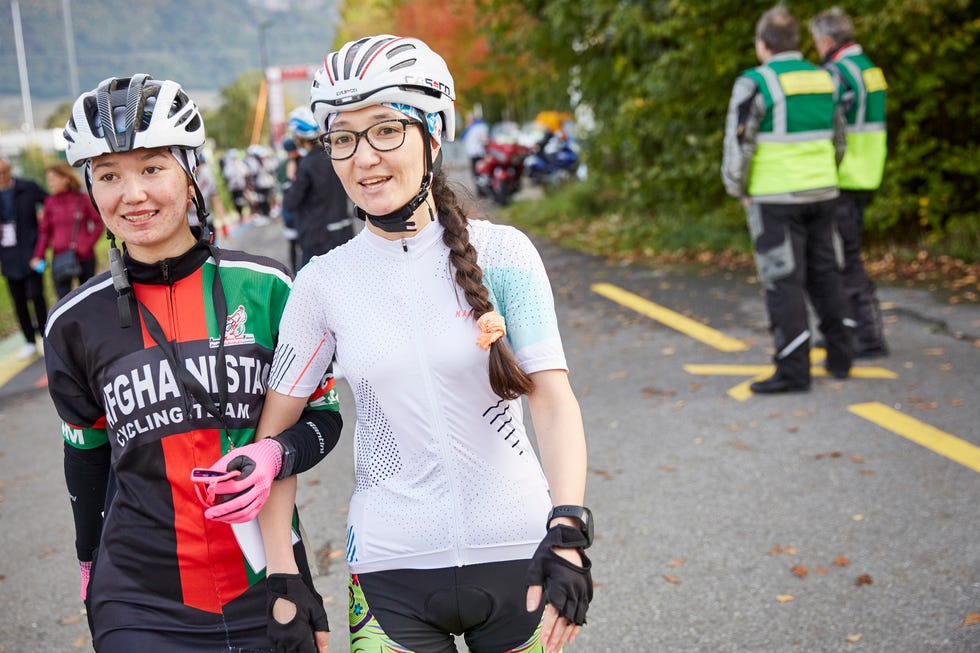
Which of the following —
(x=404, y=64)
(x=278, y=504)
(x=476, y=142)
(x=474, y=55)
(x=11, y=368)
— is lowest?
(x=11, y=368)

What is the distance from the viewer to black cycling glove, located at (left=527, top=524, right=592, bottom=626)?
207 cm

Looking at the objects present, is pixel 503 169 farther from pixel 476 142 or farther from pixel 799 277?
pixel 799 277

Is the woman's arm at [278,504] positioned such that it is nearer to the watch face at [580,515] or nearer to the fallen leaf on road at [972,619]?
the watch face at [580,515]

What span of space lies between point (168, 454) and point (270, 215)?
2841cm

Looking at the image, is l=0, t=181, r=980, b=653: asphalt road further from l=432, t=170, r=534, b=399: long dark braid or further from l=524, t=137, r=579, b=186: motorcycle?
l=524, t=137, r=579, b=186: motorcycle

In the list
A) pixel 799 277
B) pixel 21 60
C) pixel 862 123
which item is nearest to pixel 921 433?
pixel 799 277

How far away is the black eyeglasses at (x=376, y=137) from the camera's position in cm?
234

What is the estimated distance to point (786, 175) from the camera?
6.96 metres

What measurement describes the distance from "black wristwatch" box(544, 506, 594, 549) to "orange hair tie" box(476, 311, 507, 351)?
370mm

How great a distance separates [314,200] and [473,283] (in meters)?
7.12

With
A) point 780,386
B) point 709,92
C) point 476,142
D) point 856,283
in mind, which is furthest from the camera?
point 476,142

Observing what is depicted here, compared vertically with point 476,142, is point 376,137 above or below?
above

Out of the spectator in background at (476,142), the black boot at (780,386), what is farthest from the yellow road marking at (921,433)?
the spectator in background at (476,142)

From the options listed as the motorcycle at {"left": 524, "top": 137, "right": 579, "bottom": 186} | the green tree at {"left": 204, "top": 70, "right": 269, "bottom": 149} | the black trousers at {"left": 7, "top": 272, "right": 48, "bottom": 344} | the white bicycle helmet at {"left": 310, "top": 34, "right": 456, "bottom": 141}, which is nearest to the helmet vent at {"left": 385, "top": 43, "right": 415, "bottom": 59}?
the white bicycle helmet at {"left": 310, "top": 34, "right": 456, "bottom": 141}
